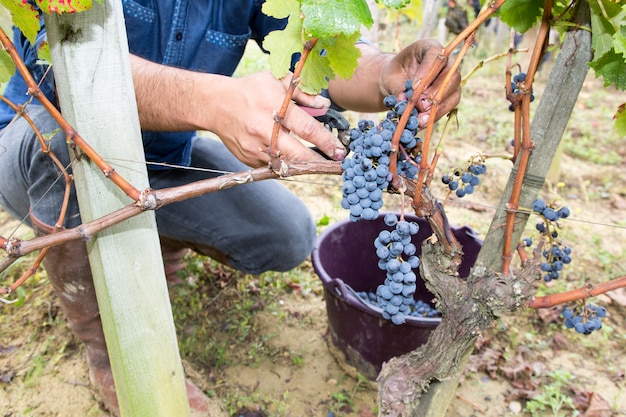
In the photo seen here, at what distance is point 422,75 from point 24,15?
98cm

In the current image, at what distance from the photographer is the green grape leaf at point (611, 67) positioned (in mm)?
1159

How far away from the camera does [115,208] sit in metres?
1.19

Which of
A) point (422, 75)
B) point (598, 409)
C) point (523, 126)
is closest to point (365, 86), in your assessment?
point (422, 75)

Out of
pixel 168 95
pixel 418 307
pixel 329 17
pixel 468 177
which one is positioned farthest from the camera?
pixel 418 307

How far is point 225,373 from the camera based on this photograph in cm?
215

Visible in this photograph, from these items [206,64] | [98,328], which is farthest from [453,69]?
[98,328]

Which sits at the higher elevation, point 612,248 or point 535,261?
point 535,261

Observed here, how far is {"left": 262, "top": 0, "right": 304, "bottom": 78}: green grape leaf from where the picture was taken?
1013 mm

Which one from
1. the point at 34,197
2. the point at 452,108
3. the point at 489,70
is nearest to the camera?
the point at 452,108

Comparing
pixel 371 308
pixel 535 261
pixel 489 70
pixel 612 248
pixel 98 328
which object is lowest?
pixel 489 70

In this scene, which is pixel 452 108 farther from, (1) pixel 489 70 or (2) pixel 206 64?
(1) pixel 489 70

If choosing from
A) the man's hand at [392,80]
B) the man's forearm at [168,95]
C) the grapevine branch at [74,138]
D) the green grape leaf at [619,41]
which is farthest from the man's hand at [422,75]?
the grapevine branch at [74,138]

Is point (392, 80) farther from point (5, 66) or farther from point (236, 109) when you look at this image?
point (5, 66)

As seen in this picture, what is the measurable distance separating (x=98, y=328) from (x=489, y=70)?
786 centimetres
